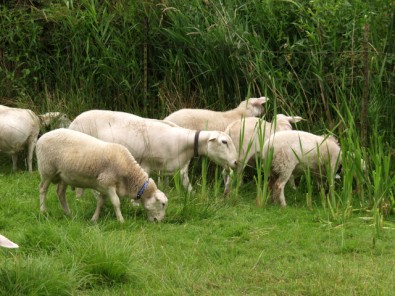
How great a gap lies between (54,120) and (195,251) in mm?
4557

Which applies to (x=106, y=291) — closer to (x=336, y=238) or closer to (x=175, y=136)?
(x=336, y=238)

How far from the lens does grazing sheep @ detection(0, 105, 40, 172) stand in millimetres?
11234

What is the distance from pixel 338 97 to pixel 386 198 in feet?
6.18

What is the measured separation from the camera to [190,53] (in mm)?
12094

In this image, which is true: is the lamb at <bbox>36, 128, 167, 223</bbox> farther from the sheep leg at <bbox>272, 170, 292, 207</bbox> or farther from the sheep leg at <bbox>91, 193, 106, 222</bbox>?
the sheep leg at <bbox>272, 170, 292, 207</bbox>

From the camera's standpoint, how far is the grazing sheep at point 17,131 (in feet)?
36.9

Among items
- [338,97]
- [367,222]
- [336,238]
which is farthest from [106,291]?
[338,97]

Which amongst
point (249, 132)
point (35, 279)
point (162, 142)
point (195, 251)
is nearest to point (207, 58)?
point (249, 132)

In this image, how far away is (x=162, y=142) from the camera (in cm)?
1012

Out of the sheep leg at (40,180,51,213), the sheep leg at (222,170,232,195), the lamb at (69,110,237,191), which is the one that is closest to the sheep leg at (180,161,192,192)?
the lamb at (69,110,237,191)

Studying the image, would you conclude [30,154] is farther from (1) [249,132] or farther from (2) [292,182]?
(2) [292,182]

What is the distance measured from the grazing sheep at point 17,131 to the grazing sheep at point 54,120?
12 centimetres

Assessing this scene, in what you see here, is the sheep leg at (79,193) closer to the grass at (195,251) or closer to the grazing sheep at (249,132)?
the grass at (195,251)

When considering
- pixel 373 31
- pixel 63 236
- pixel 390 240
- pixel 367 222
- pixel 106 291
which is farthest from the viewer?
pixel 373 31
